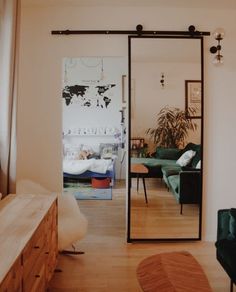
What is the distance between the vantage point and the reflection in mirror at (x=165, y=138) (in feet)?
10.4

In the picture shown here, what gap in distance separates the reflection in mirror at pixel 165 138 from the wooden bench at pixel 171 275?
1.43m

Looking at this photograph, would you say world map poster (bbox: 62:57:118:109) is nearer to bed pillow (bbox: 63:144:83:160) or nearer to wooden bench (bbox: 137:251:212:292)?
bed pillow (bbox: 63:144:83:160)

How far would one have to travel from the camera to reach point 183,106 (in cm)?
322

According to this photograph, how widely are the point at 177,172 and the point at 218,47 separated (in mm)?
1353

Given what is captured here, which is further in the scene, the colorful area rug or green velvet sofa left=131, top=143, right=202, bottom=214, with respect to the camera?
the colorful area rug

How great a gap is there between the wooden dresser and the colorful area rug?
2.52 m

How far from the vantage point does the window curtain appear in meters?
2.51

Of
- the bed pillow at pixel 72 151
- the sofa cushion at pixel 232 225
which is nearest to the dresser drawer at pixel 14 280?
the sofa cushion at pixel 232 225

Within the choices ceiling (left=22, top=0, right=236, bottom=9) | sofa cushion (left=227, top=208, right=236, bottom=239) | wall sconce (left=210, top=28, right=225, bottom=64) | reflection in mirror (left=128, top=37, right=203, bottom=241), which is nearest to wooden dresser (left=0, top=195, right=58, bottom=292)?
reflection in mirror (left=128, top=37, right=203, bottom=241)

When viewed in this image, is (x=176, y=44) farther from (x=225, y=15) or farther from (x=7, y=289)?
(x=7, y=289)

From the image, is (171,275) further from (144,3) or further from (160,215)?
(144,3)

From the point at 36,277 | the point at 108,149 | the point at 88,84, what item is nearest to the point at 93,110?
the point at 88,84

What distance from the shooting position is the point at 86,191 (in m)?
5.29

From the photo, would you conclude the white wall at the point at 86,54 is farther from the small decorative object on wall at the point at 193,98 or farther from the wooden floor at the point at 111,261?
the wooden floor at the point at 111,261
